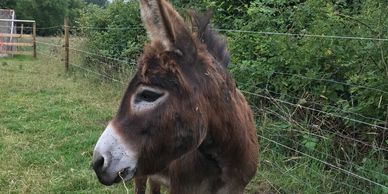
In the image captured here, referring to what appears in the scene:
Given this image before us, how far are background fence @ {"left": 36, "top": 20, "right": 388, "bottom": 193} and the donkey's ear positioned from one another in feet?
5.96

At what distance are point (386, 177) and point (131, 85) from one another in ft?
7.70

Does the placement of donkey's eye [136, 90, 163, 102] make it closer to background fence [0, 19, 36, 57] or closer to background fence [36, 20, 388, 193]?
background fence [36, 20, 388, 193]

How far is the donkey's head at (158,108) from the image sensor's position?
7.09 ft

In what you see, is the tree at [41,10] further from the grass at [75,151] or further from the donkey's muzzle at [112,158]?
the donkey's muzzle at [112,158]

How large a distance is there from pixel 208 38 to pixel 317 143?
2.02m

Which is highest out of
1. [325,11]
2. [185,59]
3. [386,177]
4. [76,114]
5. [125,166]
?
[325,11]

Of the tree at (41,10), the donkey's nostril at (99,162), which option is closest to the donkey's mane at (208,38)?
the donkey's nostril at (99,162)

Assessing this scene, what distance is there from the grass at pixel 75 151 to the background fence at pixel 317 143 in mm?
11

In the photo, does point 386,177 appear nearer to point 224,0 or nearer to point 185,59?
point 185,59

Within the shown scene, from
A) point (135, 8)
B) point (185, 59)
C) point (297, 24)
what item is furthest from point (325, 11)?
point (135, 8)

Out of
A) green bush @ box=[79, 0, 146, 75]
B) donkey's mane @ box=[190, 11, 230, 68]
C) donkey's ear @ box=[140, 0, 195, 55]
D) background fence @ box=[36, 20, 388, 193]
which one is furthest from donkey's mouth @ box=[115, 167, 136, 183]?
green bush @ box=[79, 0, 146, 75]

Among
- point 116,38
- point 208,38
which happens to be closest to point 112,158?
point 208,38

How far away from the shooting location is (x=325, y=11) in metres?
4.85

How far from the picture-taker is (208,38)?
2.85m
